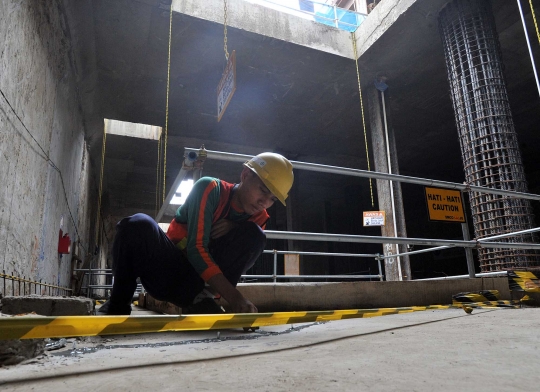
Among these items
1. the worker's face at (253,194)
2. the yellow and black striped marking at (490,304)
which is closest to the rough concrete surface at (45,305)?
the worker's face at (253,194)

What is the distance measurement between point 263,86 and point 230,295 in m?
6.79

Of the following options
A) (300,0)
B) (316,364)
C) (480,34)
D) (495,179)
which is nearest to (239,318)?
(316,364)

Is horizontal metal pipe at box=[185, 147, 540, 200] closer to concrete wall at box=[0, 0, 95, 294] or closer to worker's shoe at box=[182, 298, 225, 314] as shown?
worker's shoe at box=[182, 298, 225, 314]

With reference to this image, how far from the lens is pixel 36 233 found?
371 centimetres

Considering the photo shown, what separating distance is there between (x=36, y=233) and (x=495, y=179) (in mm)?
5158

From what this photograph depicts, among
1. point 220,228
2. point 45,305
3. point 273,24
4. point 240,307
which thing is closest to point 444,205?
point 220,228

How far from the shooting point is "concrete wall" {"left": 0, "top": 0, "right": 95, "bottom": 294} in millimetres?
2561

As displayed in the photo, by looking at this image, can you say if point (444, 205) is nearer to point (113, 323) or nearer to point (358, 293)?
point (358, 293)

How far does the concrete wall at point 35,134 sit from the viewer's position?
8.40 ft

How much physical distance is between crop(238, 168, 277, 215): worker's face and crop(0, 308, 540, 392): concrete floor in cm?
65

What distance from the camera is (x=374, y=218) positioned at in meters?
6.21

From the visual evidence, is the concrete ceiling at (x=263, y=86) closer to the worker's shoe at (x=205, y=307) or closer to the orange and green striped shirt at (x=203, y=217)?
the orange and green striped shirt at (x=203, y=217)

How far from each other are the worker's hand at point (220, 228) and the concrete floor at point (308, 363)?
543 mm

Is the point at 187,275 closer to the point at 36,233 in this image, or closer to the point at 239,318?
the point at 239,318
